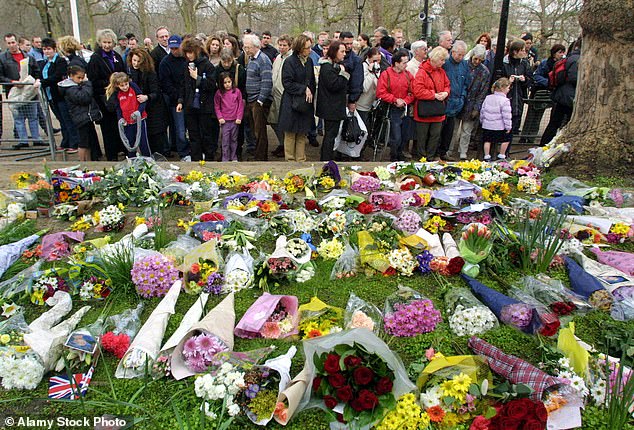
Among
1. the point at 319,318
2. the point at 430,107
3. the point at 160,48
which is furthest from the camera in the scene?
the point at 160,48

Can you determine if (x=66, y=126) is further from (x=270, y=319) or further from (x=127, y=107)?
(x=270, y=319)

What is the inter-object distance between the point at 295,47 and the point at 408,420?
5720mm

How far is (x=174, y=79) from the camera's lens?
752cm

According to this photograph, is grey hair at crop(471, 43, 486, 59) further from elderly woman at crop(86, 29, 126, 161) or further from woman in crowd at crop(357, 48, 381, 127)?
elderly woman at crop(86, 29, 126, 161)

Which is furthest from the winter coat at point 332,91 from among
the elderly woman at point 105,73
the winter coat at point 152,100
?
the elderly woman at point 105,73

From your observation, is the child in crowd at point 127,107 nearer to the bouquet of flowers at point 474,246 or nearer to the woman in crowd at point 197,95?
the woman in crowd at point 197,95

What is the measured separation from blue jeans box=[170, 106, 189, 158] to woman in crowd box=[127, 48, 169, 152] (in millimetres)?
239

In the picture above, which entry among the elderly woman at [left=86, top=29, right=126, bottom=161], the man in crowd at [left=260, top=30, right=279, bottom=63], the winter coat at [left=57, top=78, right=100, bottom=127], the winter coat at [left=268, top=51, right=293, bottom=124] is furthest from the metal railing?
the man in crowd at [left=260, top=30, right=279, bottom=63]

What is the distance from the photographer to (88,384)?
113 inches

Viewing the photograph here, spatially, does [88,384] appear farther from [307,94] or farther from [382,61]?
[382,61]

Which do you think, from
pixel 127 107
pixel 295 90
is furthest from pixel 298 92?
pixel 127 107

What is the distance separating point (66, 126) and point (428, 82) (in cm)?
586

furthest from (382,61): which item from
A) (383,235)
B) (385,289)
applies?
(385,289)

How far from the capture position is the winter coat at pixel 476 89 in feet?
25.7
